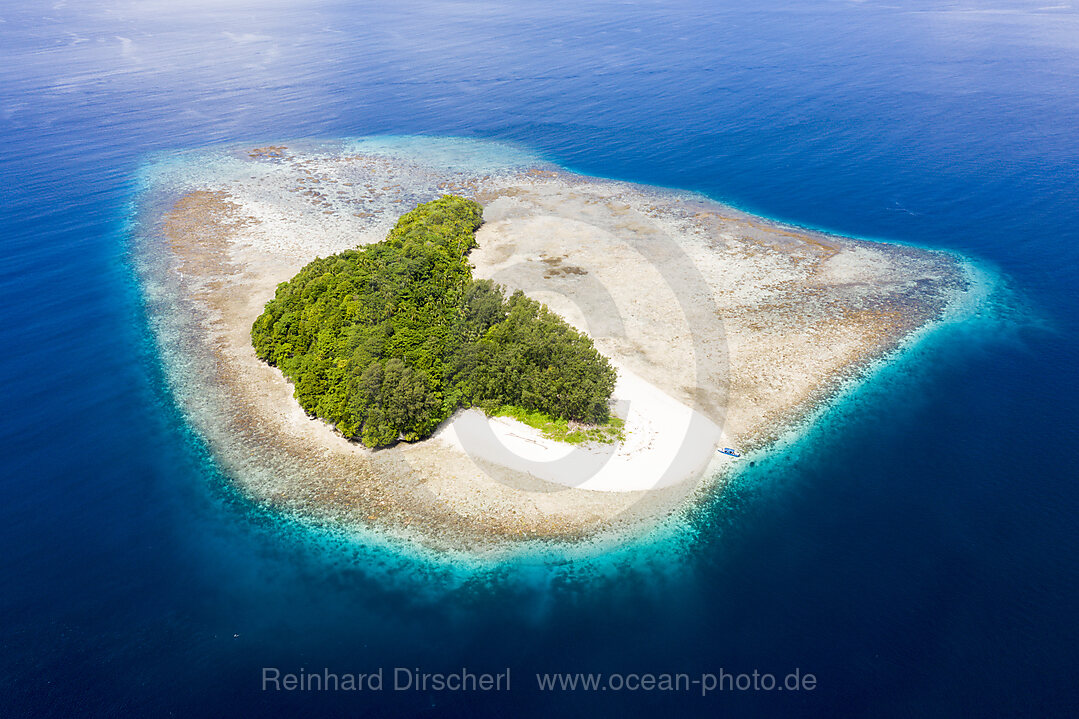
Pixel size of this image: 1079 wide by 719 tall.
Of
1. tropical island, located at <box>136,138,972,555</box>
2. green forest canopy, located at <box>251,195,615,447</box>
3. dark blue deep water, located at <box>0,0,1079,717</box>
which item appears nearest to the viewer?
dark blue deep water, located at <box>0,0,1079,717</box>

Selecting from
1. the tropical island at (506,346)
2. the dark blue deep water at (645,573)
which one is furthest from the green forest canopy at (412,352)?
the dark blue deep water at (645,573)

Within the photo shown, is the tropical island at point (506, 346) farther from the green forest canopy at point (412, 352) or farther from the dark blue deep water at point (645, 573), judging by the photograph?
the dark blue deep water at point (645, 573)

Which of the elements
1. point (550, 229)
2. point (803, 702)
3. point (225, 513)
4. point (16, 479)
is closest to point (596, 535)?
point (803, 702)

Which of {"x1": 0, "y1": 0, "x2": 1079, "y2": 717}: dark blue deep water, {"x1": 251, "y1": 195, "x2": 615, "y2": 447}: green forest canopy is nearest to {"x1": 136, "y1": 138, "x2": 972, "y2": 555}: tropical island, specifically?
{"x1": 251, "y1": 195, "x2": 615, "y2": 447}: green forest canopy

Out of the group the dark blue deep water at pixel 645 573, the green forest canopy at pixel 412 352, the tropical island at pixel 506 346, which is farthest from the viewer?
the green forest canopy at pixel 412 352

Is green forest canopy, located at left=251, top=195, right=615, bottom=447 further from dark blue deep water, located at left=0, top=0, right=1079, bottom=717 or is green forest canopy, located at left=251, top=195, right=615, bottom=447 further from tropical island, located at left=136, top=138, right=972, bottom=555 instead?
dark blue deep water, located at left=0, top=0, right=1079, bottom=717

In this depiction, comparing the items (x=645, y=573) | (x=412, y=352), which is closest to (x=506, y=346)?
(x=412, y=352)
